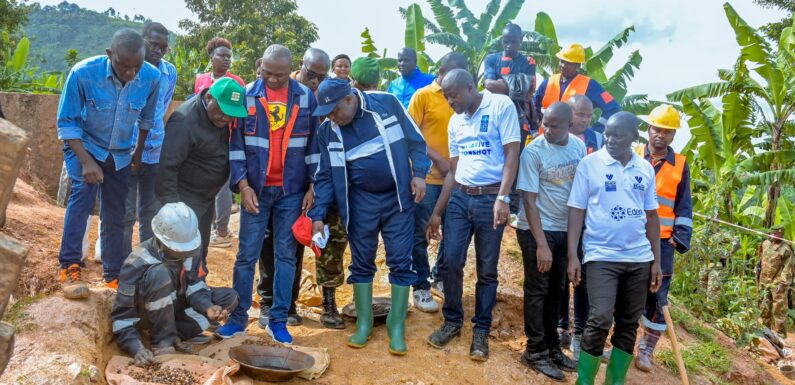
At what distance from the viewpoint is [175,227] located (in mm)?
3871

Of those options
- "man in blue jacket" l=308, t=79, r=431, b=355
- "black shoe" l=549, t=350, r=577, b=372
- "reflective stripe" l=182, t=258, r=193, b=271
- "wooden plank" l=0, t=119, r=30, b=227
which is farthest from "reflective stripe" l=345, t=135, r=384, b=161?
"wooden plank" l=0, t=119, r=30, b=227

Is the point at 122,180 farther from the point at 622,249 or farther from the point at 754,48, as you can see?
the point at 754,48

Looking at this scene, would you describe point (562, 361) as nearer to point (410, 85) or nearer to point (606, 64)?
point (410, 85)

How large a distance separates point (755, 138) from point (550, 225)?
348 inches

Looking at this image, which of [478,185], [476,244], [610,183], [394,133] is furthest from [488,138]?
[610,183]

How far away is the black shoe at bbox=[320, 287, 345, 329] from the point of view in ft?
16.3

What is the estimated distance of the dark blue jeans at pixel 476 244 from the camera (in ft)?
14.8

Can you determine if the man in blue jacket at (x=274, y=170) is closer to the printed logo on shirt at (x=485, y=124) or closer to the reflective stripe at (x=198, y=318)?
the reflective stripe at (x=198, y=318)

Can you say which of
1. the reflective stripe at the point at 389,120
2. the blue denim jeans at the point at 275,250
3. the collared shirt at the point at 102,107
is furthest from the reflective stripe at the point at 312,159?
the collared shirt at the point at 102,107

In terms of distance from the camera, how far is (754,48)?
33.9 feet

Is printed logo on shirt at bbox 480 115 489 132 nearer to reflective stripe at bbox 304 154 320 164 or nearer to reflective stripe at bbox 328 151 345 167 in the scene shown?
reflective stripe at bbox 328 151 345 167

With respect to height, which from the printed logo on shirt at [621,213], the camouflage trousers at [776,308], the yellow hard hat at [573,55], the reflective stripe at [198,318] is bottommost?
the camouflage trousers at [776,308]

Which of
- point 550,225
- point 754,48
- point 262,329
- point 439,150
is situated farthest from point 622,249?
point 754,48

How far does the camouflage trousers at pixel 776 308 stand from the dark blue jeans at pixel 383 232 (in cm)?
813
